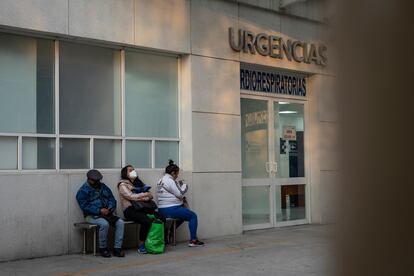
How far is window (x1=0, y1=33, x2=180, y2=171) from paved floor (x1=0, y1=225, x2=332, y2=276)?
152 centimetres

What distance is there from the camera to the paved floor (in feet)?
23.6

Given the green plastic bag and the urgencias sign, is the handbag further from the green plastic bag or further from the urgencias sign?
the urgencias sign

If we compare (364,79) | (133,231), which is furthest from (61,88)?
(364,79)

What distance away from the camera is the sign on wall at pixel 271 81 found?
1139 centimetres

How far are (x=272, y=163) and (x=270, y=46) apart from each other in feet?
8.02

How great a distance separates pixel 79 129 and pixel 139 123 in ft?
3.84

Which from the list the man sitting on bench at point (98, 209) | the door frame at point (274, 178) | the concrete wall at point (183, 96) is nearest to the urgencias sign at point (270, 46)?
the concrete wall at point (183, 96)

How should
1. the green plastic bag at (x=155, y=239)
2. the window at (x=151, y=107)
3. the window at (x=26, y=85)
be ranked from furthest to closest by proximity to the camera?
1. the window at (x=151, y=107)
2. the green plastic bag at (x=155, y=239)
3. the window at (x=26, y=85)

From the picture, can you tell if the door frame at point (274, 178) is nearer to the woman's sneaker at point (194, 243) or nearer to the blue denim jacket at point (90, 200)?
the woman's sneaker at point (194, 243)

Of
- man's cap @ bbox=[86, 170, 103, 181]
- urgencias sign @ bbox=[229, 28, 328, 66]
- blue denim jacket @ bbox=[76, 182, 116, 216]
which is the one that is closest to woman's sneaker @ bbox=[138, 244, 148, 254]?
blue denim jacket @ bbox=[76, 182, 116, 216]

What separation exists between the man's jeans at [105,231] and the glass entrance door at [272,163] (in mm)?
3510

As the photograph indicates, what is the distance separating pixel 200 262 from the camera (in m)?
7.89

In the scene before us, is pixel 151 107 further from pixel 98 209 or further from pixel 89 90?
pixel 98 209

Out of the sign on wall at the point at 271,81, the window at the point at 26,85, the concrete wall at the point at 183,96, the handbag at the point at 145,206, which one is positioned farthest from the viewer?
the sign on wall at the point at 271,81
